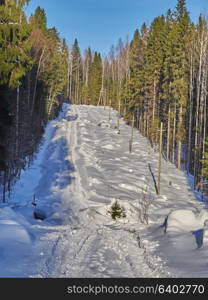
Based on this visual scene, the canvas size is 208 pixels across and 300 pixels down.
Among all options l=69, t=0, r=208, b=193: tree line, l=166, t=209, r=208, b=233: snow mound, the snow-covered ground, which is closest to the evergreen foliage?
the snow-covered ground

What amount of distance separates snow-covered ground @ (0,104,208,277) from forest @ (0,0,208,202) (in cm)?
240

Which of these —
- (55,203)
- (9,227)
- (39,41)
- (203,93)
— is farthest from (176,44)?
(9,227)

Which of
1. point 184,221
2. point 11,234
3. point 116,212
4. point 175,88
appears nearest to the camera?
point 11,234

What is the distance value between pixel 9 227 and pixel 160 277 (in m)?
5.99

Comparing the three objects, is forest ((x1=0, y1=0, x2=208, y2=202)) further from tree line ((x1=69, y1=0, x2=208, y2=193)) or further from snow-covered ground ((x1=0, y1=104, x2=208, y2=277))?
snow-covered ground ((x1=0, y1=104, x2=208, y2=277))

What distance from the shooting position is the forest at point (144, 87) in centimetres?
1548

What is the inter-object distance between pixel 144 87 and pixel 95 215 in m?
31.9

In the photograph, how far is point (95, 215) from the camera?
62.8 ft

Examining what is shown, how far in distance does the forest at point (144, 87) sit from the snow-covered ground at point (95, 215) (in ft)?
7.86

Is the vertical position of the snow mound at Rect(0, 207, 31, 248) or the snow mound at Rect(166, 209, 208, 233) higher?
the snow mound at Rect(0, 207, 31, 248)

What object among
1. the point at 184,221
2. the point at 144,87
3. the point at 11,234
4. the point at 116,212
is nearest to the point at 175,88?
the point at 144,87

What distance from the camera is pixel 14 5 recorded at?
51.4ft

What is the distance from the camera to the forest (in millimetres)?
15477

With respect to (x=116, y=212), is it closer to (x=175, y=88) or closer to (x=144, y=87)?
(x=175, y=88)
